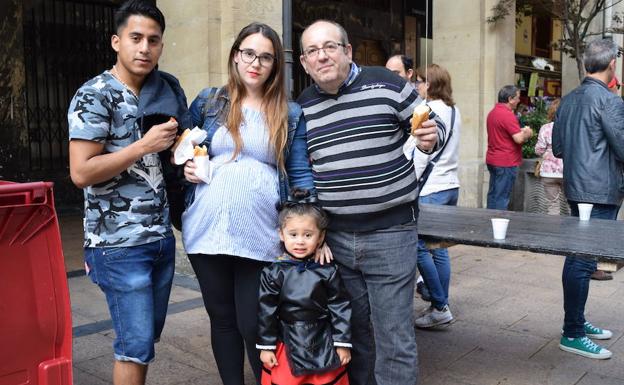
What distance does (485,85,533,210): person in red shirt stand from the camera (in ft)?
26.5

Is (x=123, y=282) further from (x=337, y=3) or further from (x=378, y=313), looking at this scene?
(x=337, y=3)

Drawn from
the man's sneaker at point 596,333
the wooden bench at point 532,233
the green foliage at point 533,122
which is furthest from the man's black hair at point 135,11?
the green foliage at point 533,122

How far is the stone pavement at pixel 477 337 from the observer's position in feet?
12.6

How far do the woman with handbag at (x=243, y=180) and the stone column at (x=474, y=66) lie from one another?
255 inches

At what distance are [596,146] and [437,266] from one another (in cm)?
143

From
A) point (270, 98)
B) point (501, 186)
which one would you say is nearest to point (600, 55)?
point (270, 98)

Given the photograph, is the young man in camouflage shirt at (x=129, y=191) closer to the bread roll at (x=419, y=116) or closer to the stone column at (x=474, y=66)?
the bread roll at (x=419, y=116)

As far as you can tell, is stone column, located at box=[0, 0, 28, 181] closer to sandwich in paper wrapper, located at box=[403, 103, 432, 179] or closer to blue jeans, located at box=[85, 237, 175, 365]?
blue jeans, located at box=[85, 237, 175, 365]

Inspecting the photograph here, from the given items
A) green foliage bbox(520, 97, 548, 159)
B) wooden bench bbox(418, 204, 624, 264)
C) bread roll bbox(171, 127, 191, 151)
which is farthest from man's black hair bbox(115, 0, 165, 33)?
green foliage bbox(520, 97, 548, 159)

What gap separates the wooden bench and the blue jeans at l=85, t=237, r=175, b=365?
1.56 m

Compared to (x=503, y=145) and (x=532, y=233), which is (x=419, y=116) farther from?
(x=503, y=145)

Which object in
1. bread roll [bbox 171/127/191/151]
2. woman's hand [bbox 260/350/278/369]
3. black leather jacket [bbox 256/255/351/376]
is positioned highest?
bread roll [bbox 171/127/191/151]

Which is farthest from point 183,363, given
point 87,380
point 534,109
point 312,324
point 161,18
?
point 534,109

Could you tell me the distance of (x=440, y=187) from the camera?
493 centimetres
